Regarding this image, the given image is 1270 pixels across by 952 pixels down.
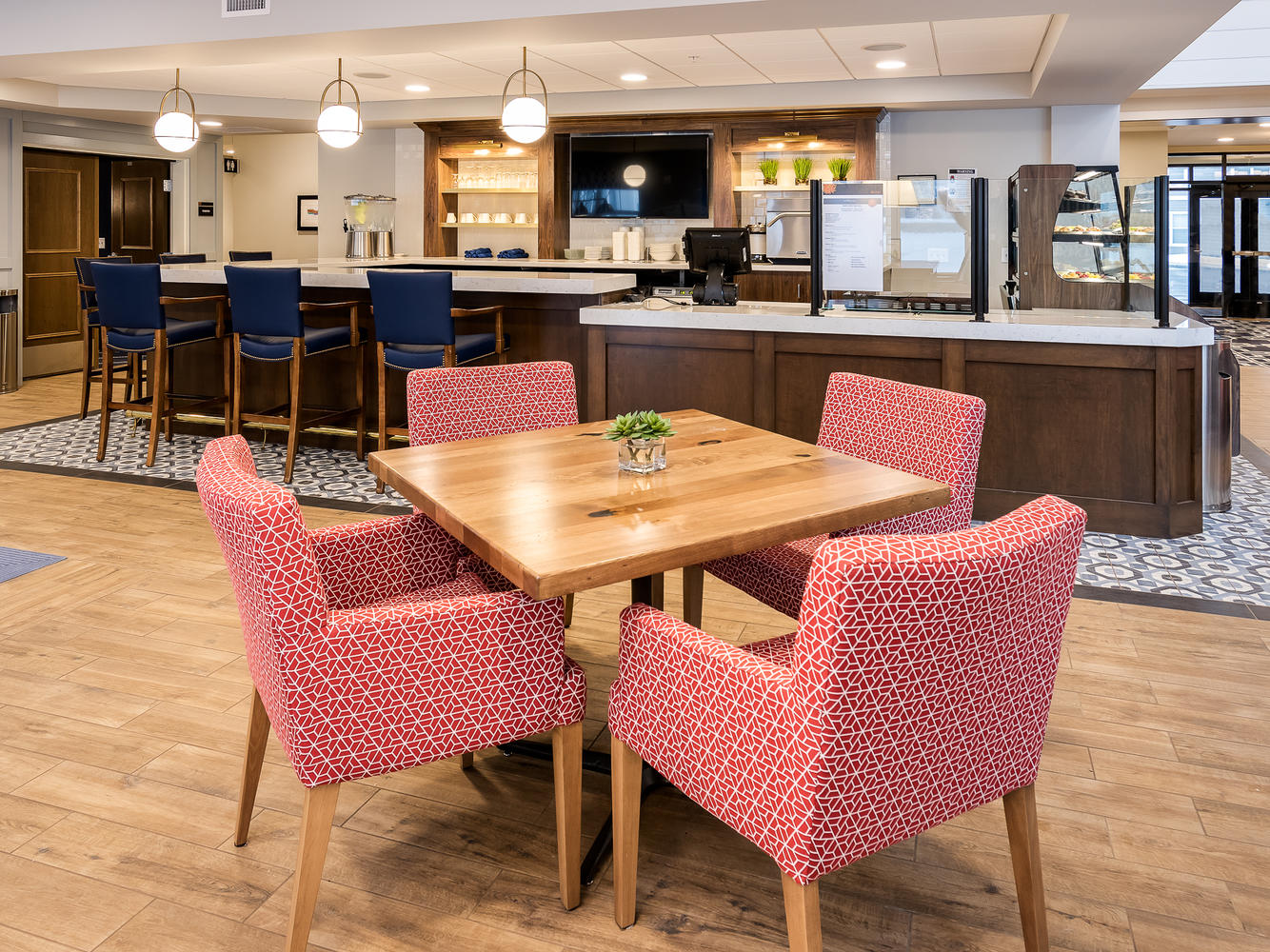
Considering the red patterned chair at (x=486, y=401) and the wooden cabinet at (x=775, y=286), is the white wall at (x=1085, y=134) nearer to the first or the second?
the wooden cabinet at (x=775, y=286)

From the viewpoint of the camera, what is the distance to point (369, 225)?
9.77 meters

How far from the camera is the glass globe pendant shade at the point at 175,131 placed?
6.56 m

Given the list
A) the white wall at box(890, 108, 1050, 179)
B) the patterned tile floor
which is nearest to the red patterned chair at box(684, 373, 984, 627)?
the patterned tile floor

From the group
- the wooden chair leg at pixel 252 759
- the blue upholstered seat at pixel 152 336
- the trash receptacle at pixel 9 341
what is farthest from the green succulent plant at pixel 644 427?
the trash receptacle at pixel 9 341

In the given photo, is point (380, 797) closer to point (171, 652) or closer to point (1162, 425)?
point (171, 652)

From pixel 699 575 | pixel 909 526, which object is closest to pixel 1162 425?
pixel 909 526

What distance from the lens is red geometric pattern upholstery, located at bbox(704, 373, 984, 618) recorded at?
8.52 ft

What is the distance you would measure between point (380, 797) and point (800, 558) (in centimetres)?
116

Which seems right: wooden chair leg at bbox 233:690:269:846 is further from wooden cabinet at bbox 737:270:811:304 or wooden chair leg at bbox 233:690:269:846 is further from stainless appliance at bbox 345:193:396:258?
stainless appliance at bbox 345:193:396:258

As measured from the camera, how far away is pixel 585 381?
5805mm

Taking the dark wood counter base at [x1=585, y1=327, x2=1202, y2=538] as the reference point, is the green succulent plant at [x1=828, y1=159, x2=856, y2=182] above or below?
above

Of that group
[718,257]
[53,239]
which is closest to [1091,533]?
[718,257]

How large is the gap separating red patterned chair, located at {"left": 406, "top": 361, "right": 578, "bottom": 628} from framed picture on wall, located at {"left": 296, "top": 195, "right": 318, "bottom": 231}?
1054 cm

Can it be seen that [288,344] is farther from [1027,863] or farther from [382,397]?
[1027,863]
